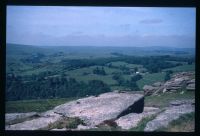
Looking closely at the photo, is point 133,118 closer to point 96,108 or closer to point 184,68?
point 96,108

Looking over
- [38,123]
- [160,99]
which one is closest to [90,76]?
[38,123]

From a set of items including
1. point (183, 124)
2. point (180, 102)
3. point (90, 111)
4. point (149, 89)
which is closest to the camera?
point (183, 124)

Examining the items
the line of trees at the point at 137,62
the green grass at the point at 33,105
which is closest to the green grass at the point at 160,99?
the line of trees at the point at 137,62

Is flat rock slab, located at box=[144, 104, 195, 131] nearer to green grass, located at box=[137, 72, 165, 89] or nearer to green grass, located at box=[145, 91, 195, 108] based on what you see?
green grass, located at box=[145, 91, 195, 108]

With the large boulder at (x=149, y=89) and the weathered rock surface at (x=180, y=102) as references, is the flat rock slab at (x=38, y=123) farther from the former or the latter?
the weathered rock surface at (x=180, y=102)
